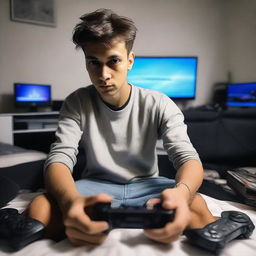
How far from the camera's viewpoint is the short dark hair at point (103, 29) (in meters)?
0.74

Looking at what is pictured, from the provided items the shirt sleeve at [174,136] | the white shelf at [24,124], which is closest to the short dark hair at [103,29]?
the shirt sleeve at [174,136]

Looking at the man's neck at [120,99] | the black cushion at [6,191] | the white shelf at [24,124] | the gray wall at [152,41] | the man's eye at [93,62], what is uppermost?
the gray wall at [152,41]

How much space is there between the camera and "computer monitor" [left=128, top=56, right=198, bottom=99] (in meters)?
3.17

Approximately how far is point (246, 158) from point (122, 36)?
120 centimetres

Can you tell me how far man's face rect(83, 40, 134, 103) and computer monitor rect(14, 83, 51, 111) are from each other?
2320mm

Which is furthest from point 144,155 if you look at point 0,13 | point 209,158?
point 0,13

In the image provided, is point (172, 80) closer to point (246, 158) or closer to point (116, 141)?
point (246, 158)

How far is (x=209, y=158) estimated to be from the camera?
5.04 feet

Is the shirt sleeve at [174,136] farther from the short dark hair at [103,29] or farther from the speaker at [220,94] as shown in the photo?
the speaker at [220,94]

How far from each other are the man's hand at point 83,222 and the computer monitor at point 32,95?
8.56 feet

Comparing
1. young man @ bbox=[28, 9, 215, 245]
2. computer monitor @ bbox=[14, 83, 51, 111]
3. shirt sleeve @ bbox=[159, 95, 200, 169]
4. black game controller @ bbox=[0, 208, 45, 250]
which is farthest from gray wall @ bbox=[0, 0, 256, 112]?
black game controller @ bbox=[0, 208, 45, 250]

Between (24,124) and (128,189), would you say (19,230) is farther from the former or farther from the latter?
(24,124)

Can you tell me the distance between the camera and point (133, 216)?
0.47 metres

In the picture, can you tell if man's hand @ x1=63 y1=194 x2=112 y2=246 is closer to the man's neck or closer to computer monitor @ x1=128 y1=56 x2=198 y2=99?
the man's neck
